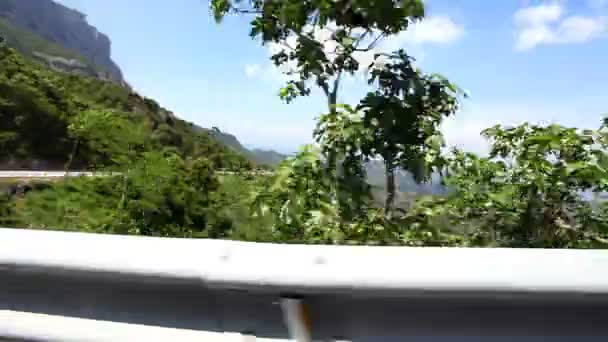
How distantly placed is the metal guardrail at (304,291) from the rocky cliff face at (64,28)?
132500 millimetres

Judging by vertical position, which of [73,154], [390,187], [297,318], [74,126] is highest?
[74,126]

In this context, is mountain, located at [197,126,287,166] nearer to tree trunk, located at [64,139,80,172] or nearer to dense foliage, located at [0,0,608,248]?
dense foliage, located at [0,0,608,248]

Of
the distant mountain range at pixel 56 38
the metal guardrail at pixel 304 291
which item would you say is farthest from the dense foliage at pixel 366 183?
the distant mountain range at pixel 56 38

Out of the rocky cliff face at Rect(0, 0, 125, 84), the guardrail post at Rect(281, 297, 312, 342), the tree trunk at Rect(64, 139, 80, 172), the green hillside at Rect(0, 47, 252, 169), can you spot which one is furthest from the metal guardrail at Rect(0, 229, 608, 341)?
the rocky cliff face at Rect(0, 0, 125, 84)

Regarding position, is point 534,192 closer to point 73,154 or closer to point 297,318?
point 297,318

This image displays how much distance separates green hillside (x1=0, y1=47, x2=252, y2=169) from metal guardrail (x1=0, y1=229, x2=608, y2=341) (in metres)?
2.37

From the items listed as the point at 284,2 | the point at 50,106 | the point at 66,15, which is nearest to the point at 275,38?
the point at 284,2

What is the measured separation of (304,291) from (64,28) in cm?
18270

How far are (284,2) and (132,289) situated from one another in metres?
1.97

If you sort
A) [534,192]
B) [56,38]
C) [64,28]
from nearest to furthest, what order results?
1. [534,192]
2. [56,38]
3. [64,28]

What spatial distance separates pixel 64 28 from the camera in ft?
536

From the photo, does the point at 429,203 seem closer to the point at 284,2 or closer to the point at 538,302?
the point at 284,2

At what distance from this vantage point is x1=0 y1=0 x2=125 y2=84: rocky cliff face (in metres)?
133

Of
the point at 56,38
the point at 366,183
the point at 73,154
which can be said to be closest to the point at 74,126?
the point at 73,154
